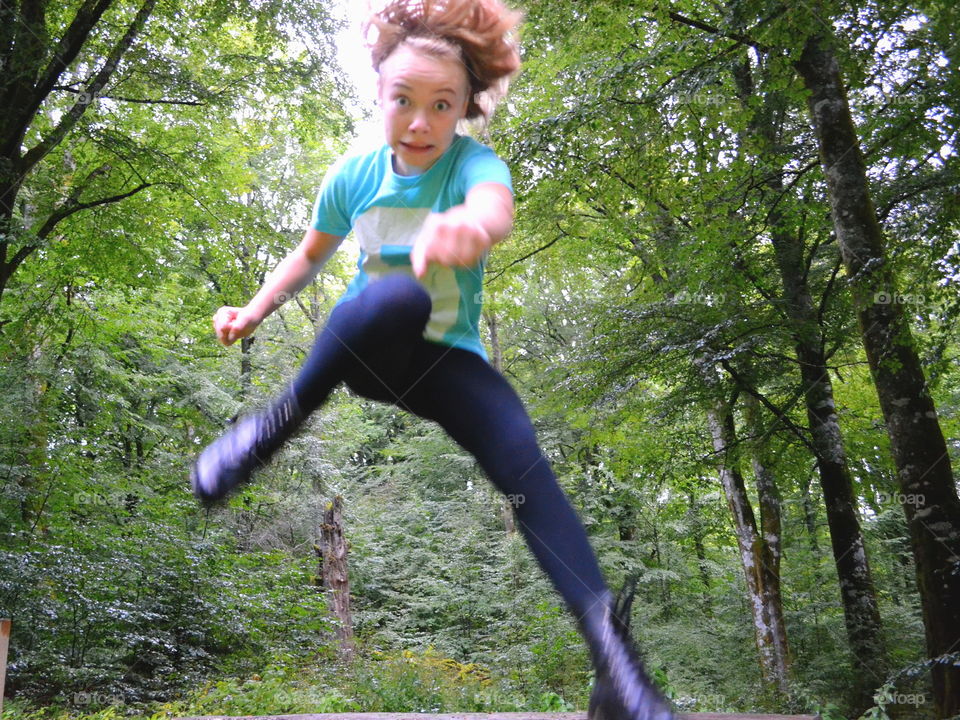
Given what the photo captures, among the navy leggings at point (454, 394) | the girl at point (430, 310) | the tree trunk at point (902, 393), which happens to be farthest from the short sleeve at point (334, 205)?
the tree trunk at point (902, 393)

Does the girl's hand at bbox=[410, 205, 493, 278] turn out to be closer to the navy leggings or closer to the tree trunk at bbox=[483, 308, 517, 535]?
the navy leggings

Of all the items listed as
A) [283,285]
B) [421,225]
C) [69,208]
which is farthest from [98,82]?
[421,225]

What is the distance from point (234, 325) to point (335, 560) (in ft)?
36.4

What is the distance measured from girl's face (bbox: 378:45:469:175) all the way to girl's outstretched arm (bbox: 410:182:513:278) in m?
0.34

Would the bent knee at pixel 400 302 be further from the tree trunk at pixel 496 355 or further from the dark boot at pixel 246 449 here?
the tree trunk at pixel 496 355

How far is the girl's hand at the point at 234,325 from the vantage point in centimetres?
181

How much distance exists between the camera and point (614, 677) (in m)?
1.39

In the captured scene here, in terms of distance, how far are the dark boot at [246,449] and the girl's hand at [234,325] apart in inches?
7.5

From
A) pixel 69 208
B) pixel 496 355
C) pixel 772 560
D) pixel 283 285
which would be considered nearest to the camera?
pixel 283 285

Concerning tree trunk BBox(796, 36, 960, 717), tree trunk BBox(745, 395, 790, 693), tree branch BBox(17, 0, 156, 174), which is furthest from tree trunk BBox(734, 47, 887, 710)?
tree branch BBox(17, 0, 156, 174)

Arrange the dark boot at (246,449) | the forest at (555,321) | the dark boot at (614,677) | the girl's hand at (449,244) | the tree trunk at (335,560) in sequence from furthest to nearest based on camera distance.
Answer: the tree trunk at (335,560) → the forest at (555,321) → the dark boot at (246,449) → the dark boot at (614,677) → the girl's hand at (449,244)

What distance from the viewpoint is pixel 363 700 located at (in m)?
8.05

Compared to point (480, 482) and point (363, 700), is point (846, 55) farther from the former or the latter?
point (480, 482)

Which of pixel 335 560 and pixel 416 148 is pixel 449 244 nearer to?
pixel 416 148
